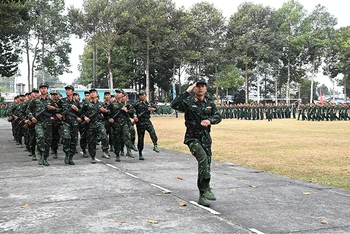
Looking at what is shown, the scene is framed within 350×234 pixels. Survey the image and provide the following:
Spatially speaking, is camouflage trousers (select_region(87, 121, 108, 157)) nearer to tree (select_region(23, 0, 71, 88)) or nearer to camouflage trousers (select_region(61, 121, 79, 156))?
A: camouflage trousers (select_region(61, 121, 79, 156))

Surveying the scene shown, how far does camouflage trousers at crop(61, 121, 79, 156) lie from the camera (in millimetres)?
11086

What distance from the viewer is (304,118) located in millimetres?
37281

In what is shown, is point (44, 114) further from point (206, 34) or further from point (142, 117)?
point (206, 34)

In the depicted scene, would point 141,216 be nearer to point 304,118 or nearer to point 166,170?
point 166,170

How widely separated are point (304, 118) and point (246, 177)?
29.7 meters

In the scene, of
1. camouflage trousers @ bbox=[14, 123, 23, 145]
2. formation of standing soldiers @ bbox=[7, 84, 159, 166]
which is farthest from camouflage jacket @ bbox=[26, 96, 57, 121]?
camouflage trousers @ bbox=[14, 123, 23, 145]

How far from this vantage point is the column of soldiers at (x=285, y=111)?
119 feet

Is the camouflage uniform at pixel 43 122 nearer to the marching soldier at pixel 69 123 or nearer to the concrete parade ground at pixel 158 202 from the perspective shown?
the marching soldier at pixel 69 123

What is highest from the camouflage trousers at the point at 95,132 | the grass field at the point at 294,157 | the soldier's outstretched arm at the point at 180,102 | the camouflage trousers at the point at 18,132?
the soldier's outstretched arm at the point at 180,102

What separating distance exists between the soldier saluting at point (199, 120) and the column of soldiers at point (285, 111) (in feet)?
102

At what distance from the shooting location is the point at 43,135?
35.6 ft

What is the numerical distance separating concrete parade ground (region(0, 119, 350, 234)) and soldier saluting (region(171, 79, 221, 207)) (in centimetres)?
52

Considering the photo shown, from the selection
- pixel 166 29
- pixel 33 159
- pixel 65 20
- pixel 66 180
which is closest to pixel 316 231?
pixel 66 180

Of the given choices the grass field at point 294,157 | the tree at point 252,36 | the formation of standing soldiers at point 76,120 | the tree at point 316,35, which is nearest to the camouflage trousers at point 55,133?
the formation of standing soldiers at point 76,120
